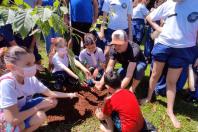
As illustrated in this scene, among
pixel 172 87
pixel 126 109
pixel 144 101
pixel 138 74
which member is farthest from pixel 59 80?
pixel 126 109

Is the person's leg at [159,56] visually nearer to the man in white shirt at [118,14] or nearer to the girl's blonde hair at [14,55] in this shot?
the man in white shirt at [118,14]

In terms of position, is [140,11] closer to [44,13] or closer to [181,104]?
[181,104]

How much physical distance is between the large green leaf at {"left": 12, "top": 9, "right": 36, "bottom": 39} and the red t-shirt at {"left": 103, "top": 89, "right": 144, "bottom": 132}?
65.2 inches

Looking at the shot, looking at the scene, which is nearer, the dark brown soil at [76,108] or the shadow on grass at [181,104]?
the dark brown soil at [76,108]

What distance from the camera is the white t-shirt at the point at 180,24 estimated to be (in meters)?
3.95

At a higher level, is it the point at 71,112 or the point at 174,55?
the point at 174,55

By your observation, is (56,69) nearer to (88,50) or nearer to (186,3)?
(88,50)

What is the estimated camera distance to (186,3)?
3957 millimetres

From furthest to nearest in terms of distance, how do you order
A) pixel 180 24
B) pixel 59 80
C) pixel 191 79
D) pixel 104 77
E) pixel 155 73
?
pixel 59 80 < pixel 191 79 < pixel 155 73 < pixel 180 24 < pixel 104 77

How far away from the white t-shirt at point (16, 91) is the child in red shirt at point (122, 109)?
76cm

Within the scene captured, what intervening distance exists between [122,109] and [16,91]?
3.52ft

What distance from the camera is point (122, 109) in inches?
135

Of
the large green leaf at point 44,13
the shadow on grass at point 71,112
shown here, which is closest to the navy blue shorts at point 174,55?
the shadow on grass at point 71,112

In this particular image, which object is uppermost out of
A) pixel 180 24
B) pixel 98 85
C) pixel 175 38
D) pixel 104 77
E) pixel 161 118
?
pixel 180 24
